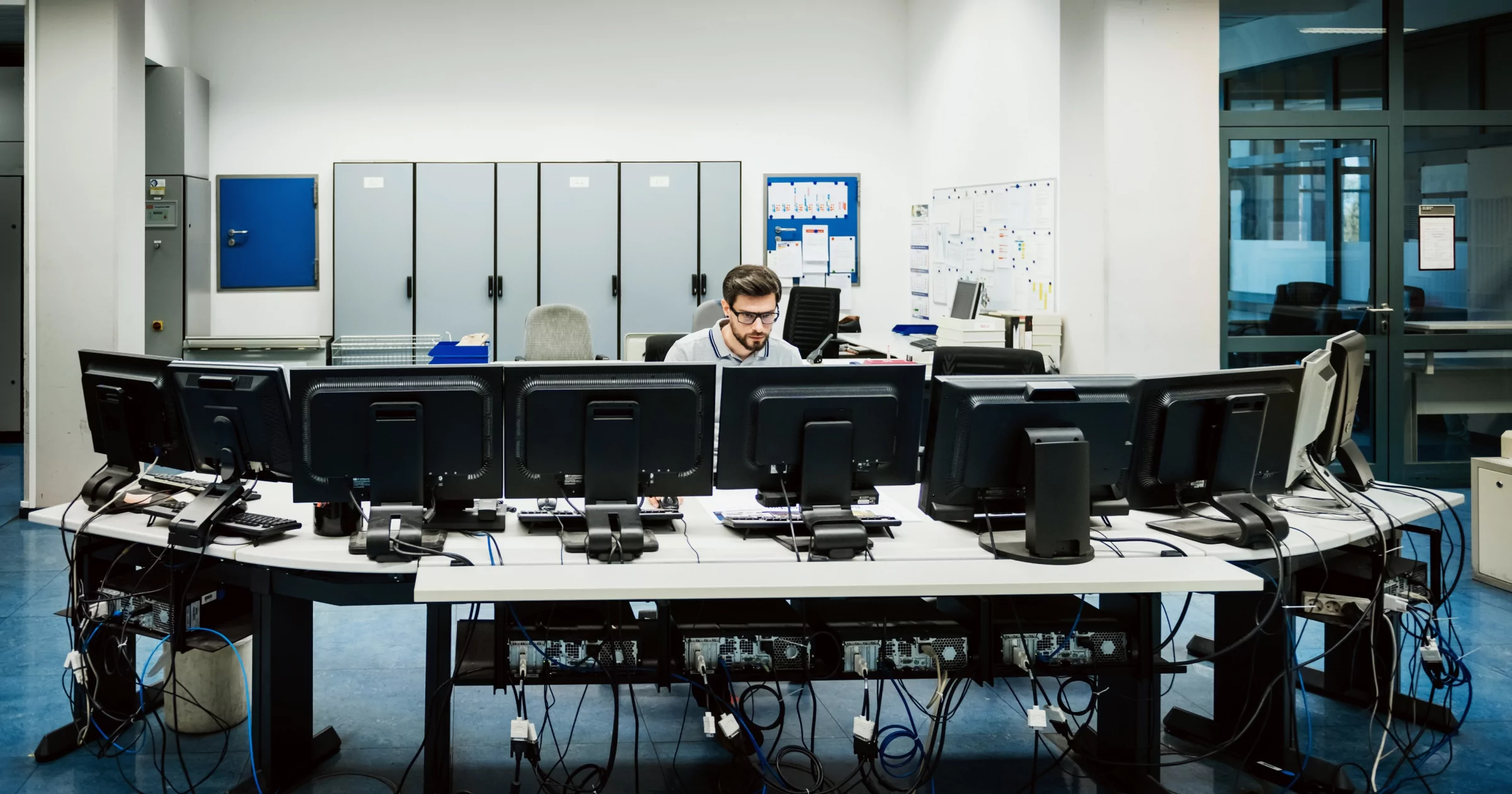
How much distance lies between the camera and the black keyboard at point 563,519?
2631 mm

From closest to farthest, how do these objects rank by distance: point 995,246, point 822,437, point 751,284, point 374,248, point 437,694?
point 437,694 → point 822,437 → point 751,284 → point 995,246 → point 374,248

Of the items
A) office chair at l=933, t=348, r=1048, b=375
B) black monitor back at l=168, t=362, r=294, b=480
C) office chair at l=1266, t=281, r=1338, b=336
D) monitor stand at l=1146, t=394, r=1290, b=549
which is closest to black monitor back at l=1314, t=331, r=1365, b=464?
monitor stand at l=1146, t=394, r=1290, b=549

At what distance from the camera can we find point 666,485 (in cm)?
254

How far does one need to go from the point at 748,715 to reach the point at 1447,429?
191 inches

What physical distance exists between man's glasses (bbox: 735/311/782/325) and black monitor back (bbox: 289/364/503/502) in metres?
1.17

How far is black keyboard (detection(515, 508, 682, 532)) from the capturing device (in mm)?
2631

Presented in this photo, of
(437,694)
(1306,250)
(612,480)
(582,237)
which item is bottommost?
(437,694)

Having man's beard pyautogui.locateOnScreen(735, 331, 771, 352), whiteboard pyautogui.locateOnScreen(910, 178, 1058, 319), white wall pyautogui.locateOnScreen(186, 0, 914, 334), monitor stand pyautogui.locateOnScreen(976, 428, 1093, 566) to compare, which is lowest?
monitor stand pyautogui.locateOnScreen(976, 428, 1093, 566)

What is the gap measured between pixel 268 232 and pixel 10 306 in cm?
186

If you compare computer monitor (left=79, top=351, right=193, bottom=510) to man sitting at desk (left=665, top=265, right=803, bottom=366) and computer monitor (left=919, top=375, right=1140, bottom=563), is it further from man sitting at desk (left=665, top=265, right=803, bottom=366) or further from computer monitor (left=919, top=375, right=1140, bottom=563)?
computer monitor (left=919, top=375, right=1140, bottom=563)

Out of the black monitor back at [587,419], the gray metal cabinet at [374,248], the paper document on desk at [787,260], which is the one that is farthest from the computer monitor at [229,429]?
the paper document on desk at [787,260]

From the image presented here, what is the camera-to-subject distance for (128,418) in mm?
2756

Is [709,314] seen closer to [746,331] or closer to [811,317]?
[811,317]

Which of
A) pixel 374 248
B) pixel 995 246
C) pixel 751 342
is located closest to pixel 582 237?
pixel 374 248
